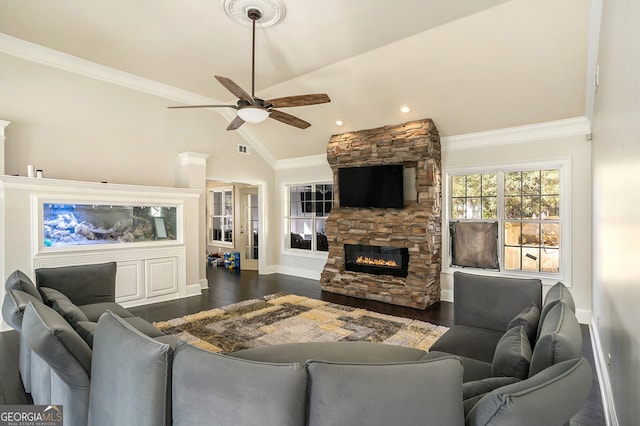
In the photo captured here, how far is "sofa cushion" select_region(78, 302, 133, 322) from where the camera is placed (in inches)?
125

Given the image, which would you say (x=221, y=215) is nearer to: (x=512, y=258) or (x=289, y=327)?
(x=289, y=327)

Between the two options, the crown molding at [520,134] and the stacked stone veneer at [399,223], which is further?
the stacked stone veneer at [399,223]

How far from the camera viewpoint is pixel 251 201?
913 centimetres

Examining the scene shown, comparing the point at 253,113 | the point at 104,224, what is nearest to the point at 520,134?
the point at 253,113

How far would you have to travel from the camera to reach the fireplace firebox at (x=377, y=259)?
5957mm

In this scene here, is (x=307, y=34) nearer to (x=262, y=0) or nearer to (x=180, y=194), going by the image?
(x=262, y=0)

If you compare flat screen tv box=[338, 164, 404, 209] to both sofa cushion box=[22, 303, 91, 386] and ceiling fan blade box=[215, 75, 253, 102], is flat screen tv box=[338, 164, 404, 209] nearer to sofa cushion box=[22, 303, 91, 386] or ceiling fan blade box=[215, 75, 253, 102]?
ceiling fan blade box=[215, 75, 253, 102]

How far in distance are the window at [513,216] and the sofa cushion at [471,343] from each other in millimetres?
2849

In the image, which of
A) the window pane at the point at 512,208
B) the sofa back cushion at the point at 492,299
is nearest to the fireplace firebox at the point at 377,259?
the window pane at the point at 512,208

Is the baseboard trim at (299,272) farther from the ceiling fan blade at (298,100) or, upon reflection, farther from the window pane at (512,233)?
the ceiling fan blade at (298,100)

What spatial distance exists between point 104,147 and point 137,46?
1756 mm

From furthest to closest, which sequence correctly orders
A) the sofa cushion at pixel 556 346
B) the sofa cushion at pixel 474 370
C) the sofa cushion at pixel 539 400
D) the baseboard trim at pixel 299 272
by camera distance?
the baseboard trim at pixel 299 272, the sofa cushion at pixel 474 370, the sofa cushion at pixel 556 346, the sofa cushion at pixel 539 400

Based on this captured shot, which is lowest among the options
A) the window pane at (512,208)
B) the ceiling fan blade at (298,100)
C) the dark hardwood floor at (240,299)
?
the dark hardwood floor at (240,299)

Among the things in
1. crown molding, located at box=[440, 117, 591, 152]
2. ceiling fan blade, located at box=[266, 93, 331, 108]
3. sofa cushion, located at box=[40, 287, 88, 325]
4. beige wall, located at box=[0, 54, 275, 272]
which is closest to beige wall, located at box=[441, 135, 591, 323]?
crown molding, located at box=[440, 117, 591, 152]
